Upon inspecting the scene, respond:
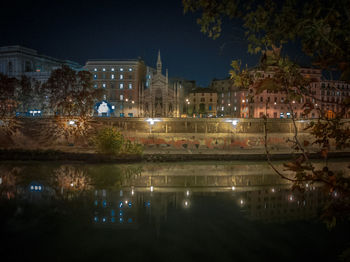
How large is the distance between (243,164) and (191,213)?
15.9 m

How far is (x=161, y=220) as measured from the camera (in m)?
12.6

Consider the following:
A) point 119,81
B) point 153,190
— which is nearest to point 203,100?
point 119,81

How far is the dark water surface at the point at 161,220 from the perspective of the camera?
31.2 feet

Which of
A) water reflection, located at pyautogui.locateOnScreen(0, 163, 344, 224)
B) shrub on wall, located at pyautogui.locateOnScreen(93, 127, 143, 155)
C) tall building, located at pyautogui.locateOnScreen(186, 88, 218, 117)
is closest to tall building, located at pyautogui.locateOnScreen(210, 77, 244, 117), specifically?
tall building, located at pyautogui.locateOnScreen(186, 88, 218, 117)

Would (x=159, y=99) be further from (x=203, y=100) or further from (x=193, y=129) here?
(x=193, y=129)

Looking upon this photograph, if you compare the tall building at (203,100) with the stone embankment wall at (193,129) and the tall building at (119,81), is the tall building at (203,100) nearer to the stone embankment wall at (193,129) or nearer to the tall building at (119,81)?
the tall building at (119,81)

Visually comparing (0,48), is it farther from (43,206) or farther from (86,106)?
(43,206)

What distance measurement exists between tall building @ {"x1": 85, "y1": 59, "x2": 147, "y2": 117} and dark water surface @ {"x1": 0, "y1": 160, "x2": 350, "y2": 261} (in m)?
47.5

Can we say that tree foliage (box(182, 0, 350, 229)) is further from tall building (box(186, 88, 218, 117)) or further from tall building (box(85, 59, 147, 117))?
tall building (box(186, 88, 218, 117))

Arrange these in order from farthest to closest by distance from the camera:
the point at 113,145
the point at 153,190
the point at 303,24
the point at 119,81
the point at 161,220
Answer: the point at 119,81 → the point at 113,145 → the point at 153,190 → the point at 161,220 → the point at 303,24

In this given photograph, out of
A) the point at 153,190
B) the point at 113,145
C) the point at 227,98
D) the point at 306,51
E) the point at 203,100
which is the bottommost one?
the point at 153,190

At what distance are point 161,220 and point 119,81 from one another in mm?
60586

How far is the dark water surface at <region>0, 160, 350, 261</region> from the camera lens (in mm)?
9516

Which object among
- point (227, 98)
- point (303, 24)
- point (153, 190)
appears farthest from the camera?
point (227, 98)
